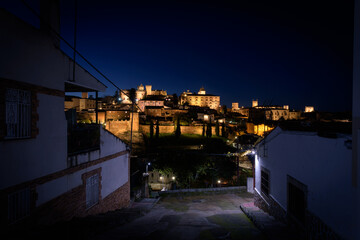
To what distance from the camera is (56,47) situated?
7215 millimetres

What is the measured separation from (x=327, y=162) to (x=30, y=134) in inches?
381

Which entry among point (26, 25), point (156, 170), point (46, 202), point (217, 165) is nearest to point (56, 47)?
point (26, 25)

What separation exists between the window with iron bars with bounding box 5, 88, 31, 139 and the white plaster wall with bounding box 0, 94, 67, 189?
0.91 feet

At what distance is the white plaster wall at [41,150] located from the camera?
5309 mm

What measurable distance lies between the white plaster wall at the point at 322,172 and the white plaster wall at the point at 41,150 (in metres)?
9.42

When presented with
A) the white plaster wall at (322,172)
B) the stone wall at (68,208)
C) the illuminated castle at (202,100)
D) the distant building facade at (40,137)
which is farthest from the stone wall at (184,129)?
the illuminated castle at (202,100)

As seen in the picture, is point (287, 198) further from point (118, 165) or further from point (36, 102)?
point (36, 102)

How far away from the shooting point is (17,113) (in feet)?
18.8

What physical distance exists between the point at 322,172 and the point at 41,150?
31.5 feet

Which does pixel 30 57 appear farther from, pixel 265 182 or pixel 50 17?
pixel 265 182

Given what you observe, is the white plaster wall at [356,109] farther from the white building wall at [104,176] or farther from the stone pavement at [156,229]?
the white building wall at [104,176]

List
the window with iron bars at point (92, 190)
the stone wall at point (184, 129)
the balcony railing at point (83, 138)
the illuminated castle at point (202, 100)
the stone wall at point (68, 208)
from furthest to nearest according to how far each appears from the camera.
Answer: the illuminated castle at point (202, 100), the stone wall at point (184, 129), the window with iron bars at point (92, 190), the balcony railing at point (83, 138), the stone wall at point (68, 208)

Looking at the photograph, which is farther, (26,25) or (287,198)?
(287,198)

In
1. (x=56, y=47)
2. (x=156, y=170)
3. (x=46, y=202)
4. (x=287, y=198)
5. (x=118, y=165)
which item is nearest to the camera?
(x=46, y=202)
